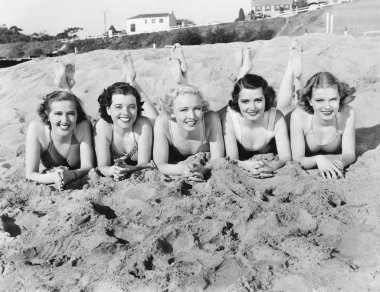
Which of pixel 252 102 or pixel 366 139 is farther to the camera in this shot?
pixel 366 139

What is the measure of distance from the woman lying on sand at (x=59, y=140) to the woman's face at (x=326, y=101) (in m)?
1.77

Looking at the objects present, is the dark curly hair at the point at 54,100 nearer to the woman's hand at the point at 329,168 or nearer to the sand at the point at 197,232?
the sand at the point at 197,232

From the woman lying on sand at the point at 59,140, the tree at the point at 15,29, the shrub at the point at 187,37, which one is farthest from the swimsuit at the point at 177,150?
the tree at the point at 15,29

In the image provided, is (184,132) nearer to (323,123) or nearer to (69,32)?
(323,123)

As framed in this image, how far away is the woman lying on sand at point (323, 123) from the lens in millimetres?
3436

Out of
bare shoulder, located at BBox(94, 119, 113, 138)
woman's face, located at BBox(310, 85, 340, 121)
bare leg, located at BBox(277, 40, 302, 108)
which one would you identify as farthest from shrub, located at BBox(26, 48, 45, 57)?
woman's face, located at BBox(310, 85, 340, 121)

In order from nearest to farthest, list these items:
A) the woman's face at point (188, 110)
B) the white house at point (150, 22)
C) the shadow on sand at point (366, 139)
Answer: the woman's face at point (188, 110), the shadow on sand at point (366, 139), the white house at point (150, 22)

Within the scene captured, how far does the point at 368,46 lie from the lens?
709cm

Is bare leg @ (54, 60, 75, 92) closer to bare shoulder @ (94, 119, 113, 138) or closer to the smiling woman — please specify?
the smiling woman

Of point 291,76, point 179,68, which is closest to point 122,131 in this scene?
point 179,68

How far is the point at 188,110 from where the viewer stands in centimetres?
340

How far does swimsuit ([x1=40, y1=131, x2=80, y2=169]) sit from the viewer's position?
3.63 metres

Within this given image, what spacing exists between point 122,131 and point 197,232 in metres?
1.34

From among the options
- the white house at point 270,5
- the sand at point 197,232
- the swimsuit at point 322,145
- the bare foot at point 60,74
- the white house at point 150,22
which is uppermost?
the white house at point 270,5
